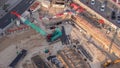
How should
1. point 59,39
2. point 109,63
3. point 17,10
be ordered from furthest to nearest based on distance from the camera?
point 17,10 → point 59,39 → point 109,63

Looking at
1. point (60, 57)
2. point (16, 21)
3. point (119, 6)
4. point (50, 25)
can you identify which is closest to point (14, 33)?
point (16, 21)

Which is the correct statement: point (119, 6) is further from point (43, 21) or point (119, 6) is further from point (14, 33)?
point (14, 33)

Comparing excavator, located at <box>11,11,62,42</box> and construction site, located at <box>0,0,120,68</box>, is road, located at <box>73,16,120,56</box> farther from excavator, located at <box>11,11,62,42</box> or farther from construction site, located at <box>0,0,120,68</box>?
excavator, located at <box>11,11,62,42</box>

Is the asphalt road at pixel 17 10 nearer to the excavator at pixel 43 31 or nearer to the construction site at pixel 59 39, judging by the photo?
the construction site at pixel 59 39

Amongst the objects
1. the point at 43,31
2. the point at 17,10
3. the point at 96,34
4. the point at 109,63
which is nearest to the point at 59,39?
the point at 43,31

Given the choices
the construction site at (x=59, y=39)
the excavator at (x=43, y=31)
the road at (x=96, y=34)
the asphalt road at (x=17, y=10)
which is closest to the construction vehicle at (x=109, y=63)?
the construction site at (x=59, y=39)

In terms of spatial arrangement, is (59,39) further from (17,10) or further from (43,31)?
(17,10)
